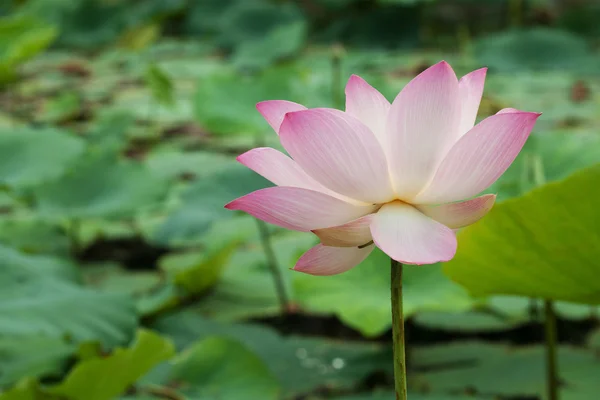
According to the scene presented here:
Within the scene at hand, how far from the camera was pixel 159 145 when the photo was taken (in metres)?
2.23

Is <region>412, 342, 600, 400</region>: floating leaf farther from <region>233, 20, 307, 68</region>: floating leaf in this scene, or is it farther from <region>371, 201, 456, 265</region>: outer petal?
<region>233, 20, 307, 68</region>: floating leaf

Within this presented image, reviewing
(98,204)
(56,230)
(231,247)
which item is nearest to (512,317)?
(231,247)

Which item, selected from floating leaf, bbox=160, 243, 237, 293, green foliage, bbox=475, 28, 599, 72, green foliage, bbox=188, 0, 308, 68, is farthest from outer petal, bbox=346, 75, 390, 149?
green foliage, bbox=188, 0, 308, 68

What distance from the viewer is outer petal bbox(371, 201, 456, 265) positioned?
0.31 metres

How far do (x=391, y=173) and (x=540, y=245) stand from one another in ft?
0.64

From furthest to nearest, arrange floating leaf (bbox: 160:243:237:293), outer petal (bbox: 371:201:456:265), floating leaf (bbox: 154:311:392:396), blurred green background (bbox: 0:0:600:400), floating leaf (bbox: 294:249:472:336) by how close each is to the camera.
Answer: floating leaf (bbox: 160:243:237:293) → floating leaf (bbox: 154:311:392:396) → floating leaf (bbox: 294:249:472:336) → blurred green background (bbox: 0:0:600:400) → outer petal (bbox: 371:201:456:265)

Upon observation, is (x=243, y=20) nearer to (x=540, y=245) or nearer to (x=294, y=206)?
(x=540, y=245)

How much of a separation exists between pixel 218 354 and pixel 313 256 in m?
0.52

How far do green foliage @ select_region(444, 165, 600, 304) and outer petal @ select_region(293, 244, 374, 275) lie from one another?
179mm

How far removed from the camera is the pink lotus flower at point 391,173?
336 mm

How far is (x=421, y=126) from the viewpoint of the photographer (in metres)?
0.36

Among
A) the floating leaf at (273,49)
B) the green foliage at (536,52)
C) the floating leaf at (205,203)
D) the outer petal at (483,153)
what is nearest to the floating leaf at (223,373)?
the floating leaf at (205,203)

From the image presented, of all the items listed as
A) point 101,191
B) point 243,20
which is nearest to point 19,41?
point 101,191

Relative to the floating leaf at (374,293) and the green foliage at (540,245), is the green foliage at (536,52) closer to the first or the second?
the floating leaf at (374,293)
